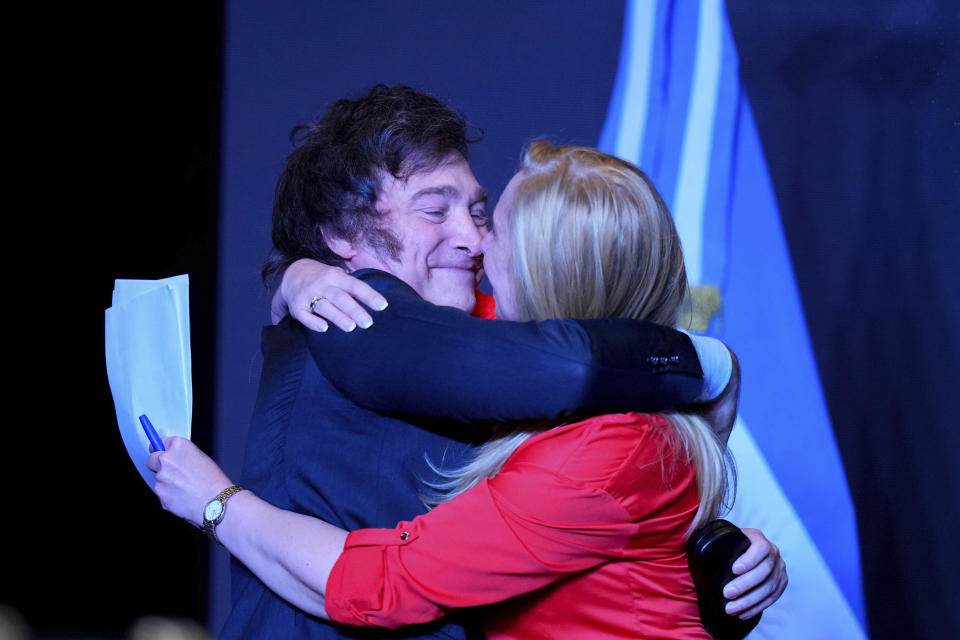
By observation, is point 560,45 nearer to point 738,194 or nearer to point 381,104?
point 738,194

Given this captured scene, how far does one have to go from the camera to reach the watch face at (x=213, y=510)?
1053 mm

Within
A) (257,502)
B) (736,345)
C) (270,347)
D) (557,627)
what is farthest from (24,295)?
Result: (736,345)

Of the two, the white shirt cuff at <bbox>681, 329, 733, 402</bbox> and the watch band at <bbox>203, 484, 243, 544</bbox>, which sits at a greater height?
the white shirt cuff at <bbox>681, 329, 733, 402</bbox>

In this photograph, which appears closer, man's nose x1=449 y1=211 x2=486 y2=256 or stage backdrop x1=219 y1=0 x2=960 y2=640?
man's nose x1=449 y1=211 x2=486 y2=256

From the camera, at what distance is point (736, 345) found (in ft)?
7.50

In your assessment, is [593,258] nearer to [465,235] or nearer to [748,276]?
[465,235]

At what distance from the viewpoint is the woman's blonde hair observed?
1.02 metres

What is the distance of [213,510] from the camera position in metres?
1.06

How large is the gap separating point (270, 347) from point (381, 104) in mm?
427

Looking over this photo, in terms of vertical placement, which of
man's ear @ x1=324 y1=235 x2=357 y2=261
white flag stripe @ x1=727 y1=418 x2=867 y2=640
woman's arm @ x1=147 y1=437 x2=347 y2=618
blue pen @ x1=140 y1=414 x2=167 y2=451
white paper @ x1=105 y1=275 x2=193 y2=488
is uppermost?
man's ear @ x1=324 y1=235 x2=357 y2=261

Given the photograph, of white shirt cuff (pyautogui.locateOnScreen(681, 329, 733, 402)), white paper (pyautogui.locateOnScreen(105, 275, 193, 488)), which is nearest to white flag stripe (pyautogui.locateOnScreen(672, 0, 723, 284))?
white shirt cuff (pyautogui.locateOnScreen(681, 329, 733, 402))

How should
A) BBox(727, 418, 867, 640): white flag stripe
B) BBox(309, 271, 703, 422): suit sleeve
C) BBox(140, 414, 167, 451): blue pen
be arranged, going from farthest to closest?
BBox(727, 418, 867, 640): white flag stripe, BBox(140, 414, 167, 451): blue pen, BBox(309, 271, 703, 422): suit sleeve

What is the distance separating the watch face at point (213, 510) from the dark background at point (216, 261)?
1219 millimetres

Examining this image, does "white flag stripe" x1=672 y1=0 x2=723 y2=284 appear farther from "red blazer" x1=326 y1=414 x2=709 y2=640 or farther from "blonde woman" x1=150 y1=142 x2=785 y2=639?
"red blazer" x1=326 y1=414 x2=709 y2=640
